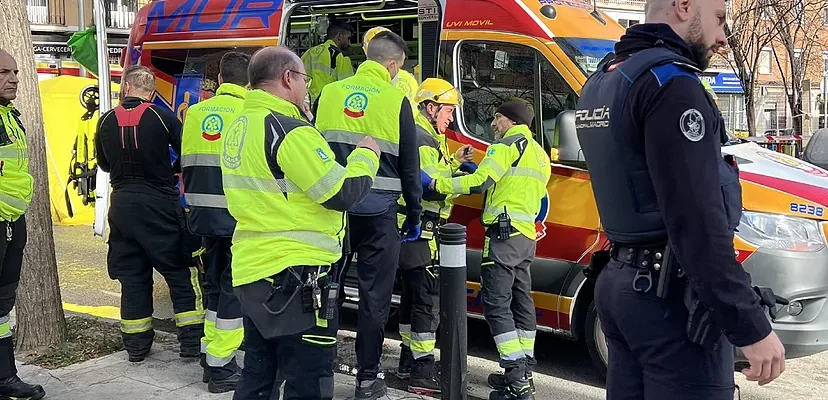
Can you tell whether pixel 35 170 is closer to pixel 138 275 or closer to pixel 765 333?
pixel 138 275

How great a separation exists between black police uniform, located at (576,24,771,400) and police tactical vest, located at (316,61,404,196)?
73.6 inches

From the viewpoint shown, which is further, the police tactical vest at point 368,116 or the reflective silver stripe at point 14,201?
the reflective silver stripe at point 14,201

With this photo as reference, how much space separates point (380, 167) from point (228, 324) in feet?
4.18

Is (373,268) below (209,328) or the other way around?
the other way around

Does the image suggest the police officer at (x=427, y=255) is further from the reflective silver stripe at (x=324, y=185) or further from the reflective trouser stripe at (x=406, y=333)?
the reflective silver stripe at (x=324, y=185)

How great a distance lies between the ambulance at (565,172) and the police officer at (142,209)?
1.31 metres

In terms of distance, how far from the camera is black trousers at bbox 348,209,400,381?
172 inches

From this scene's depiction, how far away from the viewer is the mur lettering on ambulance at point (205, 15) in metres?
6.72

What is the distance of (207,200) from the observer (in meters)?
4.69

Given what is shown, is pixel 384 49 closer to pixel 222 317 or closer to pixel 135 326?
pixel 222 317

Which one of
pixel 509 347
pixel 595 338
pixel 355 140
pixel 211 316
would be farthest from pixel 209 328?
pixel 595 338

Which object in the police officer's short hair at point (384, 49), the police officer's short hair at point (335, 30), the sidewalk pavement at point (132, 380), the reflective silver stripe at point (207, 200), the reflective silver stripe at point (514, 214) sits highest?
the police officer's short hair at point (335, 30)

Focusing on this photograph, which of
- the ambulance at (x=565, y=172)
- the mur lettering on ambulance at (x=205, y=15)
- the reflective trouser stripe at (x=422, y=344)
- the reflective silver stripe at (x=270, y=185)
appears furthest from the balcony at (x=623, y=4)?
the reflective silver stripe at (x=270, y=185)

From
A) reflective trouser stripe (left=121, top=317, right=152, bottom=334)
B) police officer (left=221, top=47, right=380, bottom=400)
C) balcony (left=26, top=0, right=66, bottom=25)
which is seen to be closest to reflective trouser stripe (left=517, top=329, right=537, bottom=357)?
police officer (left=221, top=47, right=380, bottom=400)
